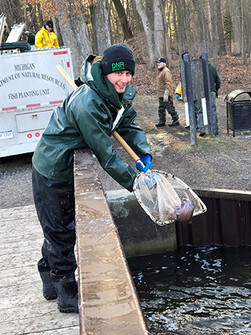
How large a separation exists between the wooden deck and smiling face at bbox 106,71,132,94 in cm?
176

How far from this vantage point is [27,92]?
37.4 feet

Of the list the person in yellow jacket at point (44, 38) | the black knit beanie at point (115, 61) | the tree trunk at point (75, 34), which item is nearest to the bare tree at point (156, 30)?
the tree trunk at point (75, 34)

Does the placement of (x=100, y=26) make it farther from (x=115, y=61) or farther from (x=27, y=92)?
(x=115, y=61)

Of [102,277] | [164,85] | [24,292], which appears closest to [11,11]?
[164,85]

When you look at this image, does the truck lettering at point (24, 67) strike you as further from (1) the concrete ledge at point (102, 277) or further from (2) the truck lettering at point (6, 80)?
(1) the concrete ledge at point (102, 277)

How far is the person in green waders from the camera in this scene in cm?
340

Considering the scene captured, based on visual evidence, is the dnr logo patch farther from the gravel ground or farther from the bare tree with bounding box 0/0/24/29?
the bare tree with bounding box 0/0/24/29

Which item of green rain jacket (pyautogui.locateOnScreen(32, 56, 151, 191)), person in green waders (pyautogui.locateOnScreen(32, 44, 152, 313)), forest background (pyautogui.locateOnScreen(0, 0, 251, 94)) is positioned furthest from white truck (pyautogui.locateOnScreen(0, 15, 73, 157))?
green rain jacket (pyautogui.locateOnScreen(32, 56, 151, 191))

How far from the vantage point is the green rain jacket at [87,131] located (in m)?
3.36

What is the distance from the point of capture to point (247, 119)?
12.5 meters

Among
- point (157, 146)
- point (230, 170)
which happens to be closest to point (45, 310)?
point (230, 170)

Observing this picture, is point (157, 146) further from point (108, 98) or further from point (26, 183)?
point (108, 98)

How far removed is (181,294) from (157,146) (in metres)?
7.36

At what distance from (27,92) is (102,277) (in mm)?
9904
